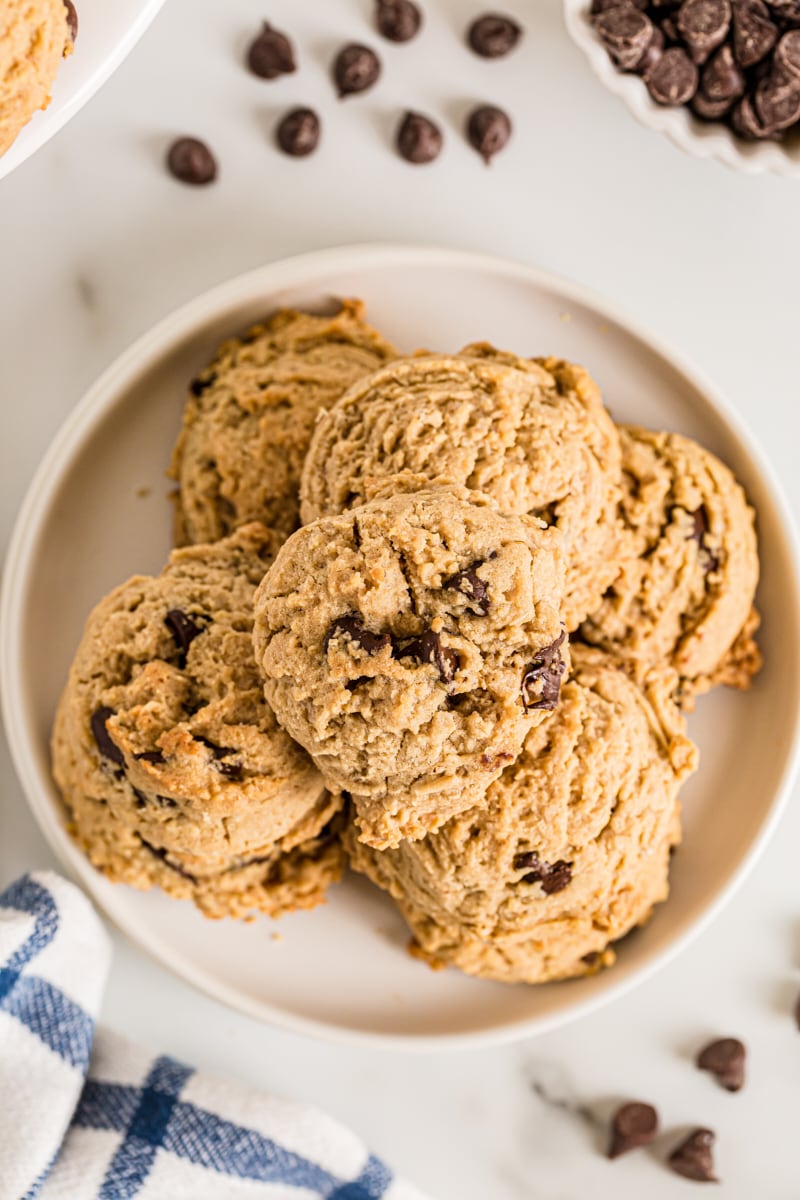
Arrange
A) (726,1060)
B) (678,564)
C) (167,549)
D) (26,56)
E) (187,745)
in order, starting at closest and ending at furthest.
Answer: (26,56), (187,745), (678,564), (167,549), (726,1060)

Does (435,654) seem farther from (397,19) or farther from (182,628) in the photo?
(397,19)

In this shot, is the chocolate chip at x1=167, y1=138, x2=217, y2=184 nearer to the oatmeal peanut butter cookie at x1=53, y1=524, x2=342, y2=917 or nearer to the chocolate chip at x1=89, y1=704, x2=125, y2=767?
the oatmeal peanut butter cookie at x1=53, y1=524, x2=342, y2=917

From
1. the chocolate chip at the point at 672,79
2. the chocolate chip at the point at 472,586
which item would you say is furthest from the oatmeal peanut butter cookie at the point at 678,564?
the chocolate chip at the point at 672,79

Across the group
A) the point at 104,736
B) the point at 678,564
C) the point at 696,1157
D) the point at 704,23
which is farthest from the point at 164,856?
the point at 704,23

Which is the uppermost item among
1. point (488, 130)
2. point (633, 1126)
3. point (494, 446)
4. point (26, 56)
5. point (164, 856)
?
point (488, 130)

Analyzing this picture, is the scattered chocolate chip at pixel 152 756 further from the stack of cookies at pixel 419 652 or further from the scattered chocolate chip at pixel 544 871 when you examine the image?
the scattered chocolate chip at pixel 544 871

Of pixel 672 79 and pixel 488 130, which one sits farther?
pixel 488 130

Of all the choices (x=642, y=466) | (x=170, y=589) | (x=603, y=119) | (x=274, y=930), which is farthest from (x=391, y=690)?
(x=603, y=119)

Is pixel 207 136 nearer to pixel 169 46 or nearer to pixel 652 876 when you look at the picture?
pixel 169 46
